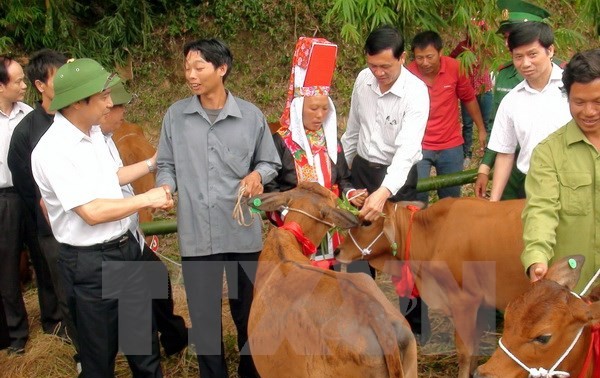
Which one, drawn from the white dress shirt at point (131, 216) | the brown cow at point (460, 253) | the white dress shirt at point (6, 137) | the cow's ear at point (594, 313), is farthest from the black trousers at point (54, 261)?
the cow's ear at point (594, 313)

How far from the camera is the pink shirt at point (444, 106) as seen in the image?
6.49m

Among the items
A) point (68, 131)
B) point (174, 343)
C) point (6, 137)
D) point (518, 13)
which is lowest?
point (174, 343)

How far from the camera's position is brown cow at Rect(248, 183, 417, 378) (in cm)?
328

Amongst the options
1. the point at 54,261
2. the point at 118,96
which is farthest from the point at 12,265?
the point at 118,96

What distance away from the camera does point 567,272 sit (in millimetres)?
3215

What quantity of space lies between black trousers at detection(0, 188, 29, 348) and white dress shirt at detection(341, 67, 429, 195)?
2.48 metres

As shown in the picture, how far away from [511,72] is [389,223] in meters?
1.38

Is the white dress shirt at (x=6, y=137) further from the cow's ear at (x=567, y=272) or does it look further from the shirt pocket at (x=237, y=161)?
the cow's ear at (x=567, y=272)

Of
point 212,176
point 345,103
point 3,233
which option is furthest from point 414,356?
point 345,103

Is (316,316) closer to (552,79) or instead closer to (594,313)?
(594,313)

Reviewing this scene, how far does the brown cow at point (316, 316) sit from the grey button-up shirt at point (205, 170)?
326 mm

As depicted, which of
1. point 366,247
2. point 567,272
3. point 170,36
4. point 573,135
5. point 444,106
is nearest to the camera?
point 567,272

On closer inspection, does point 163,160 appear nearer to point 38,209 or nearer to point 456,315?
point 38,209

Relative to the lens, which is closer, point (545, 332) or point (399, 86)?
point (545, 332)
